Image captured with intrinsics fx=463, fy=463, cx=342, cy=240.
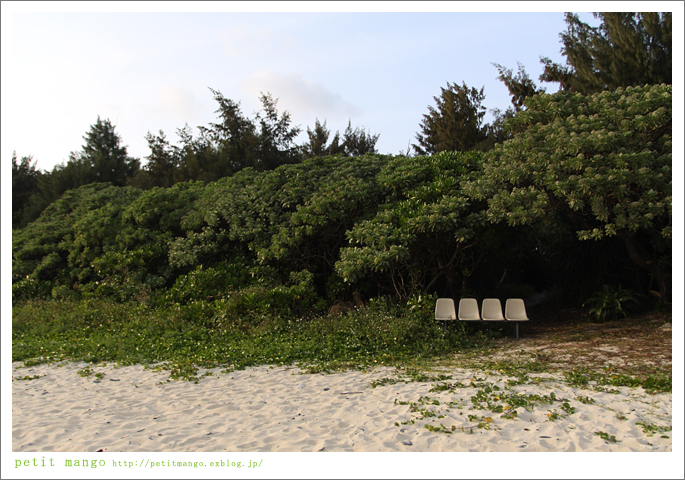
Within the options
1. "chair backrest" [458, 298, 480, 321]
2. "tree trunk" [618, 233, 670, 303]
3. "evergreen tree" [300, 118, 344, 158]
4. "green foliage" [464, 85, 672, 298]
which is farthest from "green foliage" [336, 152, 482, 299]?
"evergreen tree" [300, 118, 344, 158]

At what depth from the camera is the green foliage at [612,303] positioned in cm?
947

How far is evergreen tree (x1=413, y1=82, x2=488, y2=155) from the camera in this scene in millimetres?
23062

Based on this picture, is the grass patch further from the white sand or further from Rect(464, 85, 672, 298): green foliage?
Rect(464, 85, 672, 298): green foliage

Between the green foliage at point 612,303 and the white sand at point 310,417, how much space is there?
16.3 ft

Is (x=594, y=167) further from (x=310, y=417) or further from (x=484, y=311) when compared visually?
(x=310, y=417)

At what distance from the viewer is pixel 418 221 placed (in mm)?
8617

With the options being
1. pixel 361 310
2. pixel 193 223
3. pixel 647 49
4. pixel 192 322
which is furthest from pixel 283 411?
pixel 647 49

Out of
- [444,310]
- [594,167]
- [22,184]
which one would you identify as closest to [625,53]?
[594,167]

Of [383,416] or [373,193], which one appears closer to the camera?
[383,416]

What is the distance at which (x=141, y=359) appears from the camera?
278 inches

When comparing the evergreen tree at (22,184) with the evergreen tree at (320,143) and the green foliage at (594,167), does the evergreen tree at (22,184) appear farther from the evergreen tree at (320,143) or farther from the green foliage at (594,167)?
the green foliage at (594,167)

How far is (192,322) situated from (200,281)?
1446 millimetres

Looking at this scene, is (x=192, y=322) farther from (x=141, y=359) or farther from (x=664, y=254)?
(x=664, y=254)

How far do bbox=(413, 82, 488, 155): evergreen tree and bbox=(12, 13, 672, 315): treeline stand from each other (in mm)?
6651
